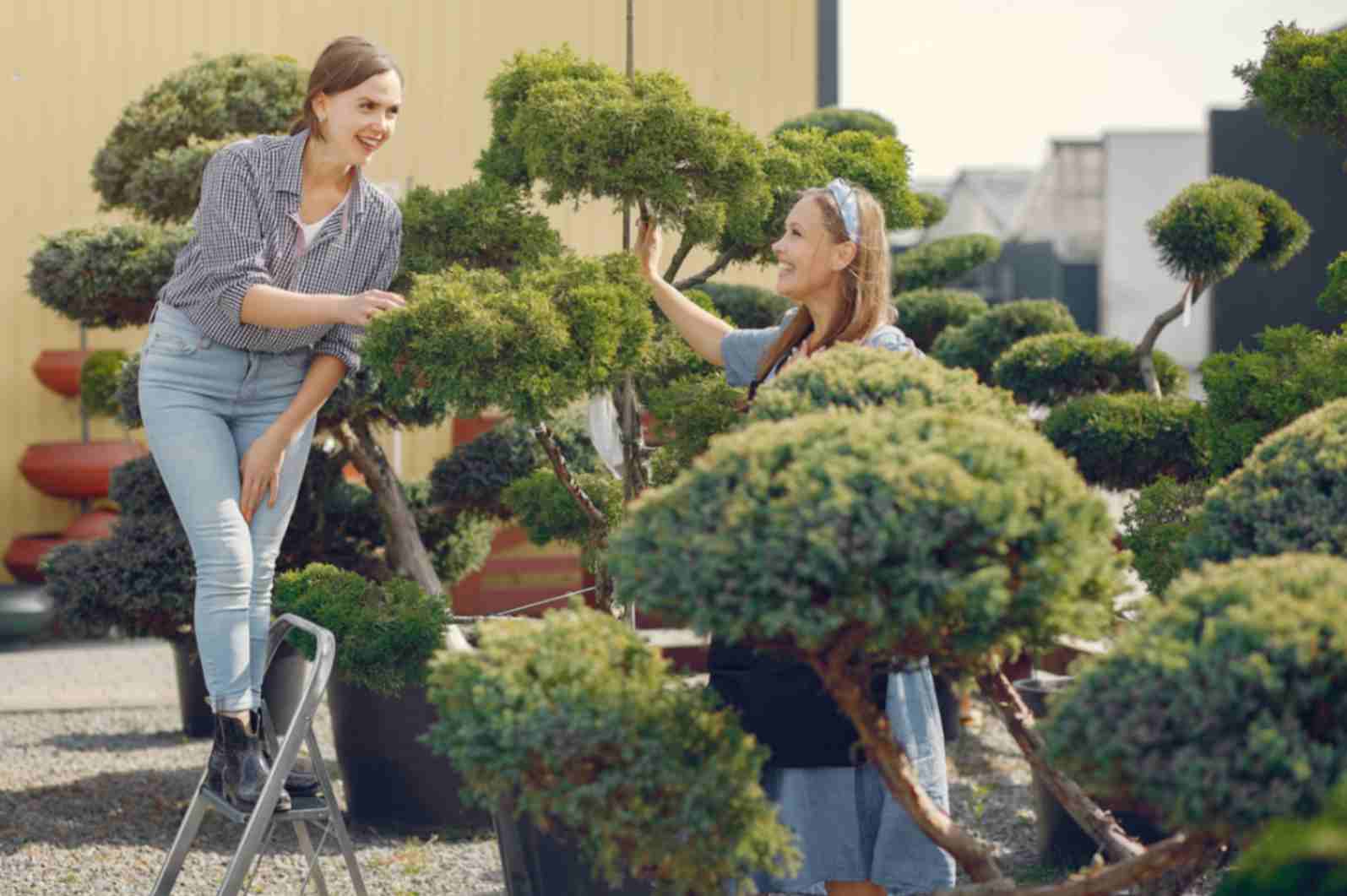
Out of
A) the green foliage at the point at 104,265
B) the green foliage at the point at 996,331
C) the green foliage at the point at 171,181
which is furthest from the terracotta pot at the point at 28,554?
the green foliage at the point at 996,331

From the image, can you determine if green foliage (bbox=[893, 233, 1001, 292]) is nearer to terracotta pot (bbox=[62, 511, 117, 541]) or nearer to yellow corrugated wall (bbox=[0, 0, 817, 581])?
yellow corrugated wall (bbox=[0, 0, 817, 581])

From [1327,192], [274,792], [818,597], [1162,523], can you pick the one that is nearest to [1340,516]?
[818,597]

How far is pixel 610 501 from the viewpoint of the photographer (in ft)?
12.0

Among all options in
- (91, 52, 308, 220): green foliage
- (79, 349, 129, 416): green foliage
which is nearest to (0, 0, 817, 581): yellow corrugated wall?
(79, 349, 129, 416): green foliage

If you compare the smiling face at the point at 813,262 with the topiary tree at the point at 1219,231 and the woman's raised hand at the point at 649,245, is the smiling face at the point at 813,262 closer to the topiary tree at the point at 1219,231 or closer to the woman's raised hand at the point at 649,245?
the woman's raised hand at the point at 649,245

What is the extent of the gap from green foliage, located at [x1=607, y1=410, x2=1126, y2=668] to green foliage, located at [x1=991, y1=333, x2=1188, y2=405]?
2676 mm

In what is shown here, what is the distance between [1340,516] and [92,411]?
194 inches

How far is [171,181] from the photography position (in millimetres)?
4477

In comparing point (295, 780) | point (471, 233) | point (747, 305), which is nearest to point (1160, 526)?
point (471, 233)

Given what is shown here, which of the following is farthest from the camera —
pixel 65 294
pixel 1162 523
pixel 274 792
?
pixel 65 294

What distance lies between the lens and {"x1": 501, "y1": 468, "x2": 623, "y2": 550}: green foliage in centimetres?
369

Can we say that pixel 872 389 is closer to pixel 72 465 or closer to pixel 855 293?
pixel 855 293

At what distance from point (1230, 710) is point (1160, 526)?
5.62 feet

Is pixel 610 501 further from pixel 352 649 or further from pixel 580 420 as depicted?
pixel 580 420
